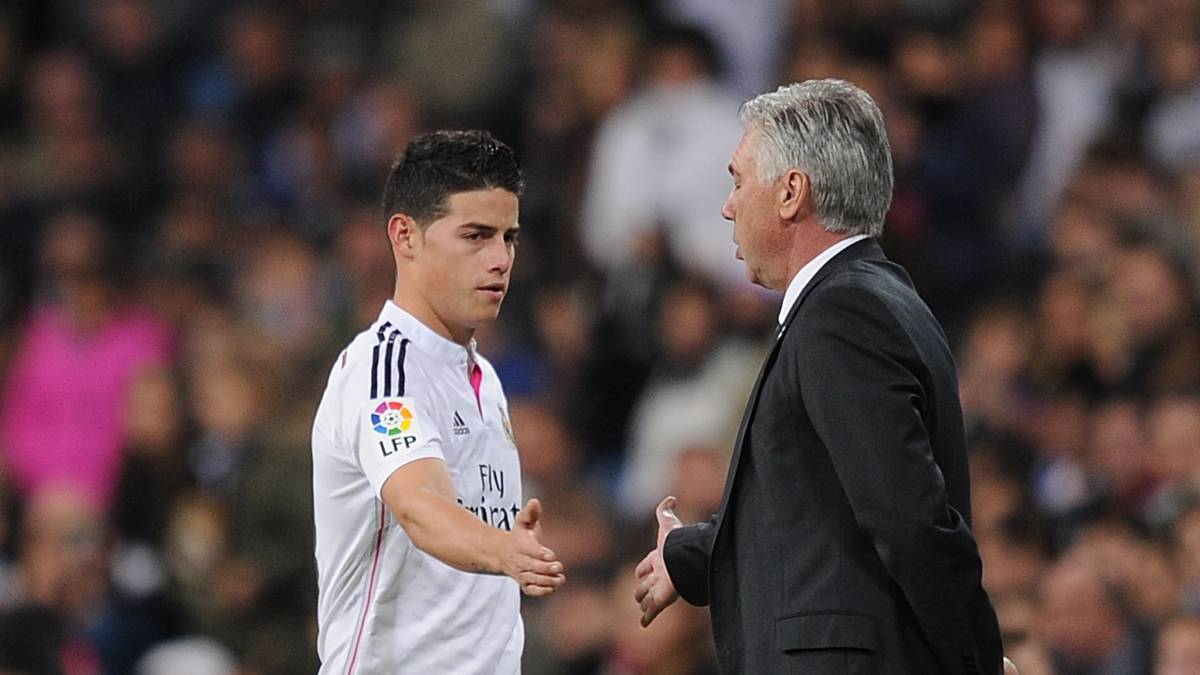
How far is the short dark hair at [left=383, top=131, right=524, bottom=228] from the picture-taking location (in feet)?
14.5

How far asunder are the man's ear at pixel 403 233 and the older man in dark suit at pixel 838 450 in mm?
697

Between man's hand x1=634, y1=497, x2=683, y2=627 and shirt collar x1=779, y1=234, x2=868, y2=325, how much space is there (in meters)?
→ 0.56

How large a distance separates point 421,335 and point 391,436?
1.07ft

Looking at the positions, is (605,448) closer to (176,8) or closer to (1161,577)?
(1161,577)

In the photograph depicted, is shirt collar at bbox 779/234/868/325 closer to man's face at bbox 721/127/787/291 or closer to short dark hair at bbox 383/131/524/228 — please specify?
man's face at bbox 721/127/787/291

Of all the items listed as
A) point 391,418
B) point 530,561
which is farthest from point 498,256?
point 530,561

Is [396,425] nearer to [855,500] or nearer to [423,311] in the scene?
[423,311]

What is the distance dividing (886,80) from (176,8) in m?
4.33

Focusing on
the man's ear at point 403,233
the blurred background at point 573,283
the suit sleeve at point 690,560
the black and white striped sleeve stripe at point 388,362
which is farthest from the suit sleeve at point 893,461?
the blurred background at point 573,283

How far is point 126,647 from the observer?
8.41 m

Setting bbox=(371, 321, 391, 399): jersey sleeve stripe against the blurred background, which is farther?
the blurred background

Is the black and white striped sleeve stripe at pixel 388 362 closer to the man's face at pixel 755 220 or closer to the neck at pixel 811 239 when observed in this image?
the man's face at pixel 755 220

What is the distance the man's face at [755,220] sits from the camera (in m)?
4.08

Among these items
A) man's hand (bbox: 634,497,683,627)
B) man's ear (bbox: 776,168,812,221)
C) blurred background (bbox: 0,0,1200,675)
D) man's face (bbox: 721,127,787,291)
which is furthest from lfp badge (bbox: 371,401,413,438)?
blurred background (bbox: 0,0,1200,675)
